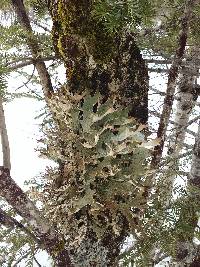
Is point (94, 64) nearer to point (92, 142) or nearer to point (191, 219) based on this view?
point (92, 142)

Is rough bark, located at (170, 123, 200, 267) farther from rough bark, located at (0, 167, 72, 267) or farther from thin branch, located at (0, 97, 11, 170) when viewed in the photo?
thin branch, located at (0, 97, 11, 170)

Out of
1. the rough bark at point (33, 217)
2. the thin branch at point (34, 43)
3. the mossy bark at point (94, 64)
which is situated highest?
the thin branch at point (34, 43)

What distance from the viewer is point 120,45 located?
1.92m

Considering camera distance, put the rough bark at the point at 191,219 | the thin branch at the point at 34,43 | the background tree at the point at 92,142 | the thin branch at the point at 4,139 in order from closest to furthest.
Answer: the background tree at the point at 92,142 < the thin branch at the point at 4,139 < the thin branch at the point at 34,43 < the rough bark at the point at 191,219

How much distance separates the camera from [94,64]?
1869mm

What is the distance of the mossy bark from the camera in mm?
1815

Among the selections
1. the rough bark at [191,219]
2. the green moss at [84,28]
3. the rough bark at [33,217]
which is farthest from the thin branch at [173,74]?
the rough bark at [33,217]

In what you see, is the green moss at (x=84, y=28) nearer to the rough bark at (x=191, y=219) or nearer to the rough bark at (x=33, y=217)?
the rough bark at (x=33, y=217)

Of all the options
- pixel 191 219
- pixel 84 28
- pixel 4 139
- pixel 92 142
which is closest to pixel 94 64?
pixel 84 28

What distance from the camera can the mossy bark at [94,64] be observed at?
5.96 ft

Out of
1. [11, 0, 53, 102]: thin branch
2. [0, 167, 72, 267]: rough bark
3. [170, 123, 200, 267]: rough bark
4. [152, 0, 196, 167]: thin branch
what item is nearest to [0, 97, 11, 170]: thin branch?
[0, 167, 72, 267]: rough bark

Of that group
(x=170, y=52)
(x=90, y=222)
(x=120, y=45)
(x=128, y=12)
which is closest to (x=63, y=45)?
(x=120, y=45)

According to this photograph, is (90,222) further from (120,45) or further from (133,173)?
(120,45)

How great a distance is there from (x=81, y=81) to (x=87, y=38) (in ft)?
0.59
